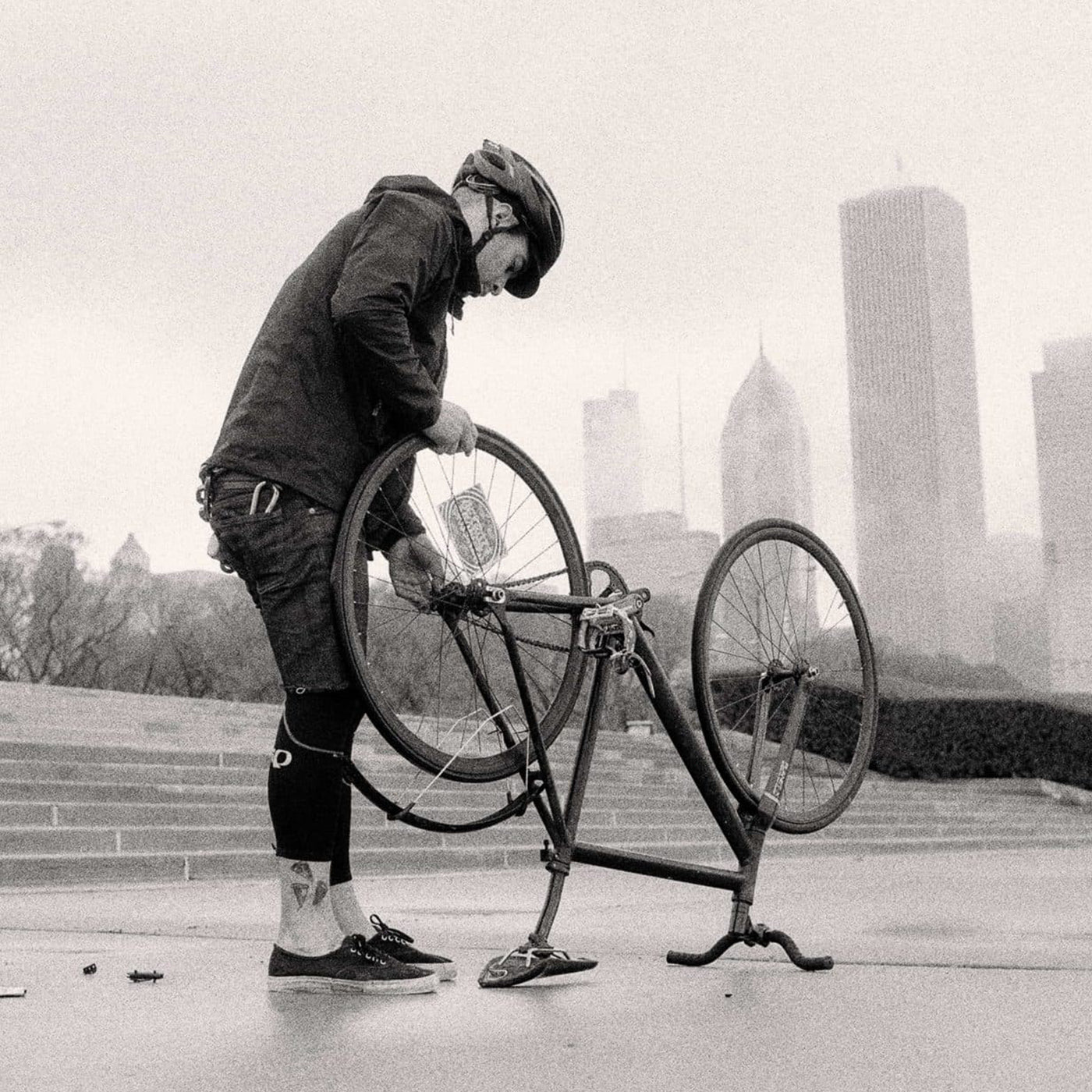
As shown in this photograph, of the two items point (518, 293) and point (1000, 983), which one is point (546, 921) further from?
point (518, 293)

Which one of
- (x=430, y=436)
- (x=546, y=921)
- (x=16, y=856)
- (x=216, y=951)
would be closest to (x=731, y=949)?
(x=546, y=921)

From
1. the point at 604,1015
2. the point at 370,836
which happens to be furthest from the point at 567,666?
the point at 370,836

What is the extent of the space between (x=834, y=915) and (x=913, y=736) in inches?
723

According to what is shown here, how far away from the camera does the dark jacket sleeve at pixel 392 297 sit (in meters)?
2.70

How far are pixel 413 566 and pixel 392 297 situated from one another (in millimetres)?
532

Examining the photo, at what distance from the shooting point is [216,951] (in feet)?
11.9

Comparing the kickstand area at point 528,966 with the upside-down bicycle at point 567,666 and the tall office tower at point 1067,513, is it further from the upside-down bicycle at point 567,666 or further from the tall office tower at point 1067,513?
the tall office tower at point 1067,513

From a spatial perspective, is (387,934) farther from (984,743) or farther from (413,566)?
(984,743)

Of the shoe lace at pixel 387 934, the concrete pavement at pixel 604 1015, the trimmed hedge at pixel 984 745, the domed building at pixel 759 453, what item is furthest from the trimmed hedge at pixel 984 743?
the domed building at pixel 759 453

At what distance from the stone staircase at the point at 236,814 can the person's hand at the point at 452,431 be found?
395 cm

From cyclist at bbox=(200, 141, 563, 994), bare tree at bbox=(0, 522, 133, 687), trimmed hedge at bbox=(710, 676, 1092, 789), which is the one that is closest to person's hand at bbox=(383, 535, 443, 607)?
cyclist at bbox=(200, 141, 563, 994)

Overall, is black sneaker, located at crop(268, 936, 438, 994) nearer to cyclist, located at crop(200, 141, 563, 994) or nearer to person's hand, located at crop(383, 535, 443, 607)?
cyclist, located at crop(200, 141, 563, 994)

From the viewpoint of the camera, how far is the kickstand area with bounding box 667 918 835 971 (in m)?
2.94

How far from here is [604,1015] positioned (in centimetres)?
238
